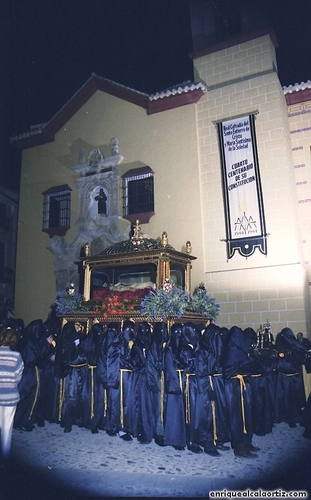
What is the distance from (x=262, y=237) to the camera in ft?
34.1

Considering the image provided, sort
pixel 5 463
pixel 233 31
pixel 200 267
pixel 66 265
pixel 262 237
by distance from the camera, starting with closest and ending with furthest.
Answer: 1. pixel 5 463
2. pixel 262 237
3. pixel 200 267
4. pixel 233 31
5. pixel 66 265

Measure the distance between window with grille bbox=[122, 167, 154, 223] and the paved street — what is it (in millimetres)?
7501

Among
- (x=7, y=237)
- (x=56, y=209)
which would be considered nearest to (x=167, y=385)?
(x=56, y=209)

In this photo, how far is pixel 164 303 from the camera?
8078 millimetres

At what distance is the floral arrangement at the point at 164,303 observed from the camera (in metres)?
8.01

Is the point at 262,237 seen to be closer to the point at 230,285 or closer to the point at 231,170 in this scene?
the point at 230,285

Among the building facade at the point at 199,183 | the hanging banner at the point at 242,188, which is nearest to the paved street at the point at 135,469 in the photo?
the building facade at the point at 199,183

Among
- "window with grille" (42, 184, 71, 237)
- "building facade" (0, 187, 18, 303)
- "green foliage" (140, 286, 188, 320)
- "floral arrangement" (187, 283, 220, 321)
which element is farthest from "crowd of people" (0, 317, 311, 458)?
"building facade" (0, 187, 18, 303)

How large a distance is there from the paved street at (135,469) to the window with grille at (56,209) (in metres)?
8.42

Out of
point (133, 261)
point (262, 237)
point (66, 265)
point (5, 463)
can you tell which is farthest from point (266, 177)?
point (5, 463)

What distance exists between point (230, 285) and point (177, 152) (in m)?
4.69

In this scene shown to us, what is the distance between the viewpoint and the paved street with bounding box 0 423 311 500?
4.39 m

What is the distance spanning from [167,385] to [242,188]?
6.79 m

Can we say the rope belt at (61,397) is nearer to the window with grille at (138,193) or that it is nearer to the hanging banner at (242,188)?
the hanging banner at (242,188)
